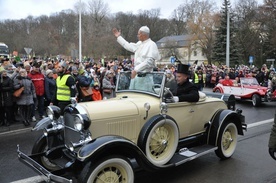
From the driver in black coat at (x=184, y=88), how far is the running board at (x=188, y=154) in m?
0.86

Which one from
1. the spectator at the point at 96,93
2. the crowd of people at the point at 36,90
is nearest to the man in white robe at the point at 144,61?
the crowd of people at the point at 36,90

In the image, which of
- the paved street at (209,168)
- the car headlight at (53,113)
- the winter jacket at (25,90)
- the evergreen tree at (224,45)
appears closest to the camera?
the car headlight at (53,113)

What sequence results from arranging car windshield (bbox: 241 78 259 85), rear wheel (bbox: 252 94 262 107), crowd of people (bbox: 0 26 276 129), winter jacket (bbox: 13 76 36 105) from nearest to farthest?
crowd of people (bbox: 0 26 276 129) < winter jacket (bbox: 13 76 36 105) < rear wheel (bbox: 252 94 262 107) < car windshield (bbox: 241 78 259 85)

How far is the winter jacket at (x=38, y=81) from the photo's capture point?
916 centimetres

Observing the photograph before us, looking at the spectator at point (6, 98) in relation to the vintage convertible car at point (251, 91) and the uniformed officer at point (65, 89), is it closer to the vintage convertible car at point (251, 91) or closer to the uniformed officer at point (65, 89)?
the uniformed officer at point (65, 89)

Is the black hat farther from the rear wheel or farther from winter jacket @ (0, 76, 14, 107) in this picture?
the rear wheel

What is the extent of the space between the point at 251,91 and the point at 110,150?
456 inches

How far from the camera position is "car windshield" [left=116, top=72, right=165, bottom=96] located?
4768mm

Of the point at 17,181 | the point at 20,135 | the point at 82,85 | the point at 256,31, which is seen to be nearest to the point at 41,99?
the point at 82,85

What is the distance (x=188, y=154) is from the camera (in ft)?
15.6

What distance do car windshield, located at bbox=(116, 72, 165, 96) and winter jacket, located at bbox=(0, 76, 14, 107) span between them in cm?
437

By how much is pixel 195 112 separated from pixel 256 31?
153 feet

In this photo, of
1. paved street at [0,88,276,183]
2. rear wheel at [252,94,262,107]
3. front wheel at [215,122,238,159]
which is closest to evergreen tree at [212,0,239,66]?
rear wheel at [252,94,262,107]

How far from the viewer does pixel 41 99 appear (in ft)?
30.7
